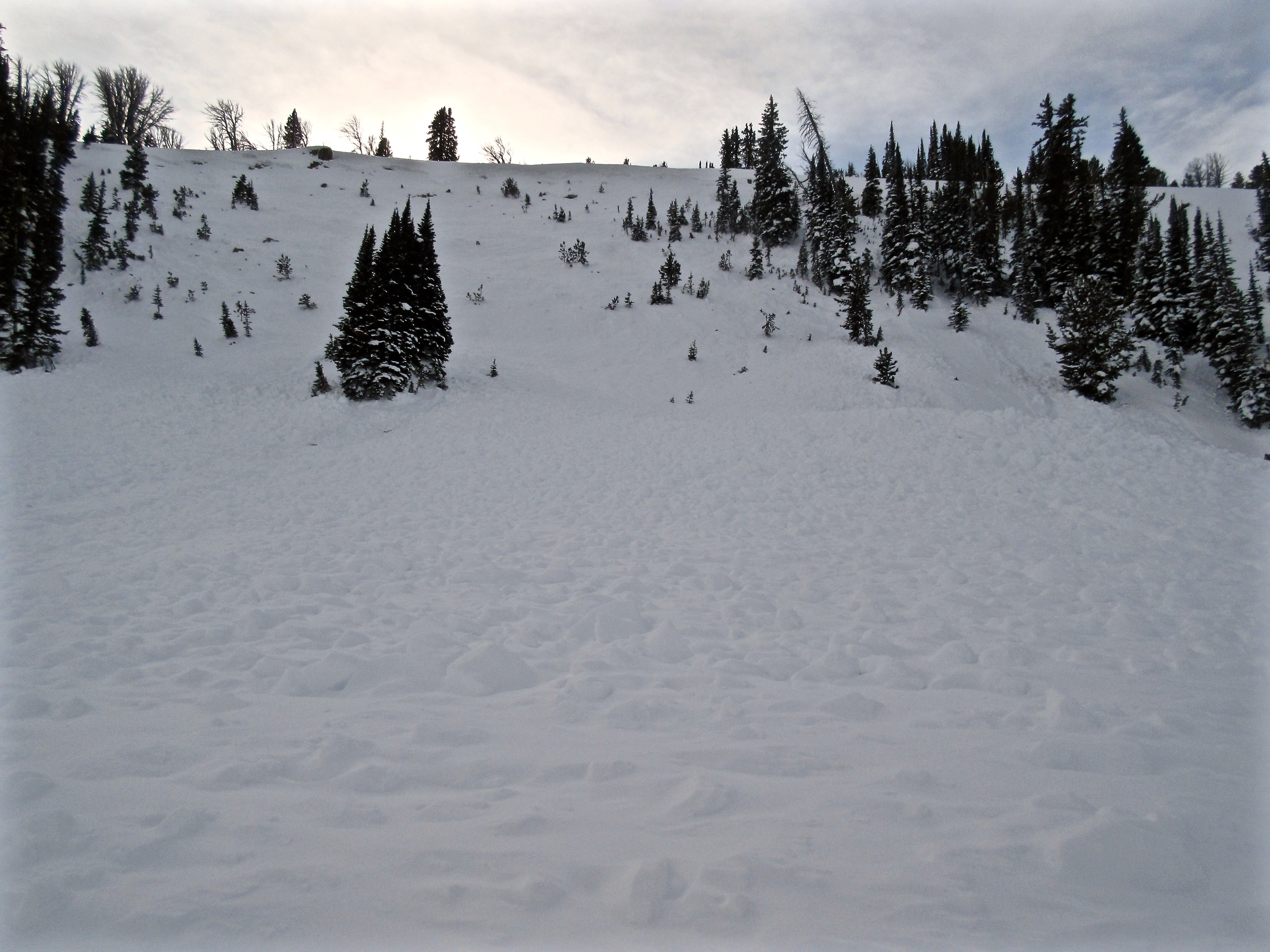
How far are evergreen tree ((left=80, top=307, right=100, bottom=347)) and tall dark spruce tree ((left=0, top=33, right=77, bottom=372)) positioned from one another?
61 centimetres

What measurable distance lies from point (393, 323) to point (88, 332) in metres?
10.3

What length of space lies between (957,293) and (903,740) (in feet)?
95.6

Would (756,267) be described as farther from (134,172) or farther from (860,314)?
(134,172)

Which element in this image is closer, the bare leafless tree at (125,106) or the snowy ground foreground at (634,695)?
the snowy ground foreground at (634,695)

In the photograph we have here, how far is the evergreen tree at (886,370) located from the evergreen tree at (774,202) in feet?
52.5

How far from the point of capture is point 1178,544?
659cm

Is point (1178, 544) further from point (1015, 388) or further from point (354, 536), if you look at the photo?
point (1015, 388)

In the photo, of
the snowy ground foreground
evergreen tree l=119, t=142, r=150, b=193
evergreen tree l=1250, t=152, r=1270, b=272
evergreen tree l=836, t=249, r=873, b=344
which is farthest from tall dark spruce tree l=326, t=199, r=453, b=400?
evergreen tree l=1250, t=152, r=1270, b=272

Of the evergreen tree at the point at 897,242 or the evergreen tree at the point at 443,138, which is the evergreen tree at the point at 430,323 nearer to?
the evergreen tree at the point at 897,242

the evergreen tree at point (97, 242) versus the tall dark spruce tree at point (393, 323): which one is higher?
the evergreen tree at point (97, 242)

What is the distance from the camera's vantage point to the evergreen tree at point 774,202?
31.2 meters

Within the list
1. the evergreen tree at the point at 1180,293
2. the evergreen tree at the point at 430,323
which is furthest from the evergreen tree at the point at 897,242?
the evergreen tree at the point at 430,323

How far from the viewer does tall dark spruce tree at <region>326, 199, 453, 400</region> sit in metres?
16.0

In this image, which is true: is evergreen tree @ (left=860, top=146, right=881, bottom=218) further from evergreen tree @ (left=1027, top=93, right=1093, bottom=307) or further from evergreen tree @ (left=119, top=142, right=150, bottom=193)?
evergreen tree @ (left=119, top=142, right=150, bottom=193)
